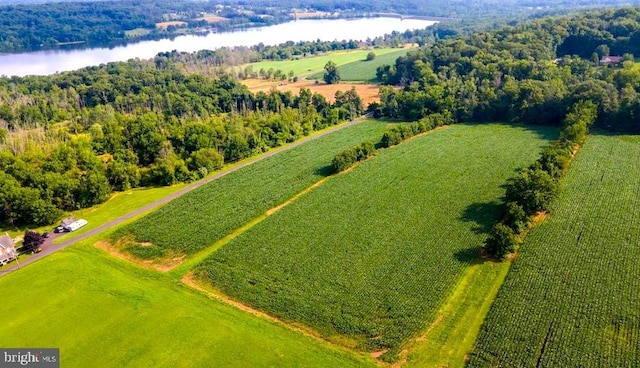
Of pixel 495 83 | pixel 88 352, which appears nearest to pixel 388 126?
pixel 495 83

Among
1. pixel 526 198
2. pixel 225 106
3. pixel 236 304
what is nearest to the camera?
pixel 236 304

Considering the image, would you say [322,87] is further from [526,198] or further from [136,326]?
[136,326]

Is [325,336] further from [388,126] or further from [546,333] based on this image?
[388,126]

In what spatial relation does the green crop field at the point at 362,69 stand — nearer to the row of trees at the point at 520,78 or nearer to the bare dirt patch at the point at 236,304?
the row of trees at the point at 520,78

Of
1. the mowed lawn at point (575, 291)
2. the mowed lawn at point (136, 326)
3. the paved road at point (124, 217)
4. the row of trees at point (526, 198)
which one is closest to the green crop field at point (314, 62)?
the paved road at point (124, 217)

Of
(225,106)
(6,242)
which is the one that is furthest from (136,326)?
(225,106)
